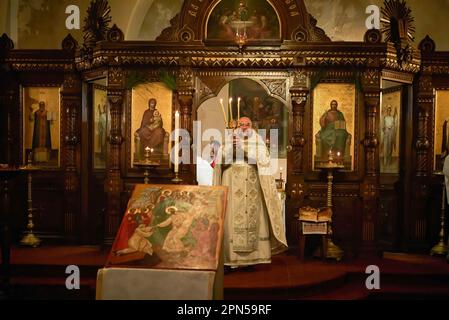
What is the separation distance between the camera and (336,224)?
30.4 feet

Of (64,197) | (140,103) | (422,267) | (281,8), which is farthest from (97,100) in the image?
(422,267)

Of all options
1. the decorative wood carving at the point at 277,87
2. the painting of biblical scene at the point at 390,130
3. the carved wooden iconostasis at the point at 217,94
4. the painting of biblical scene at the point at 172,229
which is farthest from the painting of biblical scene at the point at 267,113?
the painting of biblical scene at the point at 172,229

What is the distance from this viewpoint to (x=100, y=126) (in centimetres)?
1030

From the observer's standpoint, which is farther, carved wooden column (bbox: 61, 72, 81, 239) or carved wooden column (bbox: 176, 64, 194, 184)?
carved wooden column (bbox: 61, 72, 81, 239)

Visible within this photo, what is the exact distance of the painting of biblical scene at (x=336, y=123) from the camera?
9.36 m

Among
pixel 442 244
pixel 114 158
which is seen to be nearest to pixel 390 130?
pixel 442 244

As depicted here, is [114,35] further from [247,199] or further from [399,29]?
[399,29]

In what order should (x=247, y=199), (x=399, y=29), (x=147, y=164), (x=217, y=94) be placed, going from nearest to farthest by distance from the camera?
(x=247, y=199), (x=147, y=164), (x=399, y=29), (x=217, y=94)

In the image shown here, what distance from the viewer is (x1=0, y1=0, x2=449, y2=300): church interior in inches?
359

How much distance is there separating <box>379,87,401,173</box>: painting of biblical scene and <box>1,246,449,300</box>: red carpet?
196 centimetres

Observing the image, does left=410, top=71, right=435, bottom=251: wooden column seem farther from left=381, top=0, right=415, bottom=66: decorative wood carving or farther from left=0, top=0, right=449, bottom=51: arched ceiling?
left=0, top=0, right=449, bottom=51: arched ceiling

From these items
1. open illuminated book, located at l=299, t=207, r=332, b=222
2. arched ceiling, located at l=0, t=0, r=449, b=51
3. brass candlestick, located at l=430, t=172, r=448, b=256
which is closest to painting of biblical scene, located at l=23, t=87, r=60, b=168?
arched ceiling, located at l=0, t=0, r=449, b=51

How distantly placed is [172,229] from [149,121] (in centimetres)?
512

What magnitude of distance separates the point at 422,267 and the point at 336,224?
155cm
